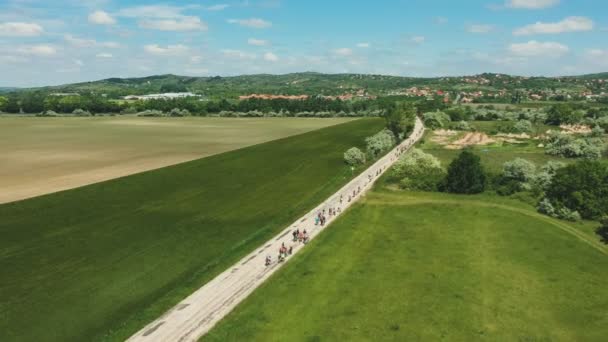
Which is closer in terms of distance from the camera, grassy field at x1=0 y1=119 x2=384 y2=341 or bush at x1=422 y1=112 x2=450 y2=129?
grassy field at x1=0 y1=119 x2=384 y2=341

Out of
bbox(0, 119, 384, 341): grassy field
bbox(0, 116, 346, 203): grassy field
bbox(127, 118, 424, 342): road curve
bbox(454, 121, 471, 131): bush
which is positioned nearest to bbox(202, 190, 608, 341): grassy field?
bbox(127, 118, 424, 342): road curve

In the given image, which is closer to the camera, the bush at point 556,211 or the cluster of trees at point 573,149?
the bush at point 556,211

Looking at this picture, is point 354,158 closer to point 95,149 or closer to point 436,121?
point 95,149

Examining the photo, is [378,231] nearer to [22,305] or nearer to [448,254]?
[448,254]

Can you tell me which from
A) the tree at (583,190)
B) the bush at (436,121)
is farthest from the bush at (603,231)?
the bush at (436,121)

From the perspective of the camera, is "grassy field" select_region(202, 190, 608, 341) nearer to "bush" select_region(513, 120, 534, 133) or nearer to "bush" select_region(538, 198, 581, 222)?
"bush" select_region(538, 198, 581, 222)

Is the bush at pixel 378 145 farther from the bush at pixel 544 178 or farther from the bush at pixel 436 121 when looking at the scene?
the bush at pixel 436 121

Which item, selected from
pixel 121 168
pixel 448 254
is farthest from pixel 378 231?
pixel 121 168
